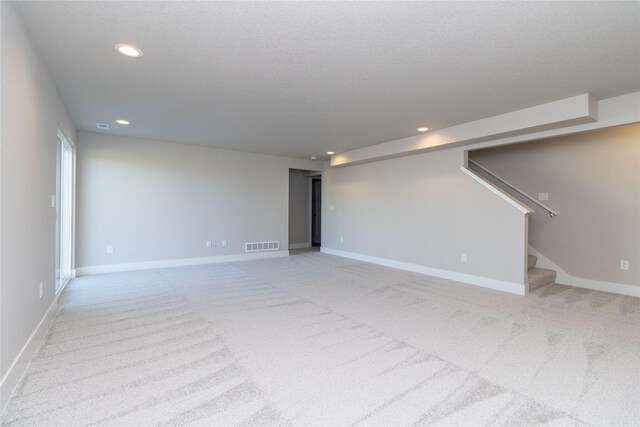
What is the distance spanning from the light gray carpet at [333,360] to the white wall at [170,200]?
1505mm

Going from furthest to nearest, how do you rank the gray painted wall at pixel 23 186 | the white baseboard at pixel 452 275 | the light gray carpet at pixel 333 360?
the white baseboard at pixel 452 275 → the gray painted wall at pixel 23 186 → the light gray carpet at pixel 333 360

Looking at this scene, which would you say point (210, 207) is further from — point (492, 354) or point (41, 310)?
point (492, 354)

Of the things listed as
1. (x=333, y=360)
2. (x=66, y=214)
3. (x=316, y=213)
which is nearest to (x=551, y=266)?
(x=333, y=360)

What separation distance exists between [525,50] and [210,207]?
5708 mm

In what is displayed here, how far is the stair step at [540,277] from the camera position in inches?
179

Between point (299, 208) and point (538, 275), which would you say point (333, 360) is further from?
point (299, 208)

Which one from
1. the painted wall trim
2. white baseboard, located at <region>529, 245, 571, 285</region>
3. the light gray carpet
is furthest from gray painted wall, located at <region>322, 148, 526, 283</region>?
white baseboard, located at <region>529, 245, 571, 285</region>

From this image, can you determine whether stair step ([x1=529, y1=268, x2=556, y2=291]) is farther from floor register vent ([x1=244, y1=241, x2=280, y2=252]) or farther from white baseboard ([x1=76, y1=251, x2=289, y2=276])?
floor register vent ([x1=244, y1=241, x2=280, y2=252])

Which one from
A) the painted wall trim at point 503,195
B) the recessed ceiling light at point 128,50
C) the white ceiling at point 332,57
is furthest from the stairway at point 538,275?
the recessed ceiling light at point 128,50

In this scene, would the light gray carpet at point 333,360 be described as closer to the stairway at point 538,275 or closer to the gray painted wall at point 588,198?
the stairway at point 538,275

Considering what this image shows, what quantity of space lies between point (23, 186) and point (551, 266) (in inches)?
263

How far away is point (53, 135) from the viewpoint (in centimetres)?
325

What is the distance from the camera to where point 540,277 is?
4.68 metres

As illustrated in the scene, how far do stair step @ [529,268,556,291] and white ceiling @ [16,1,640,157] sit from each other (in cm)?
251
